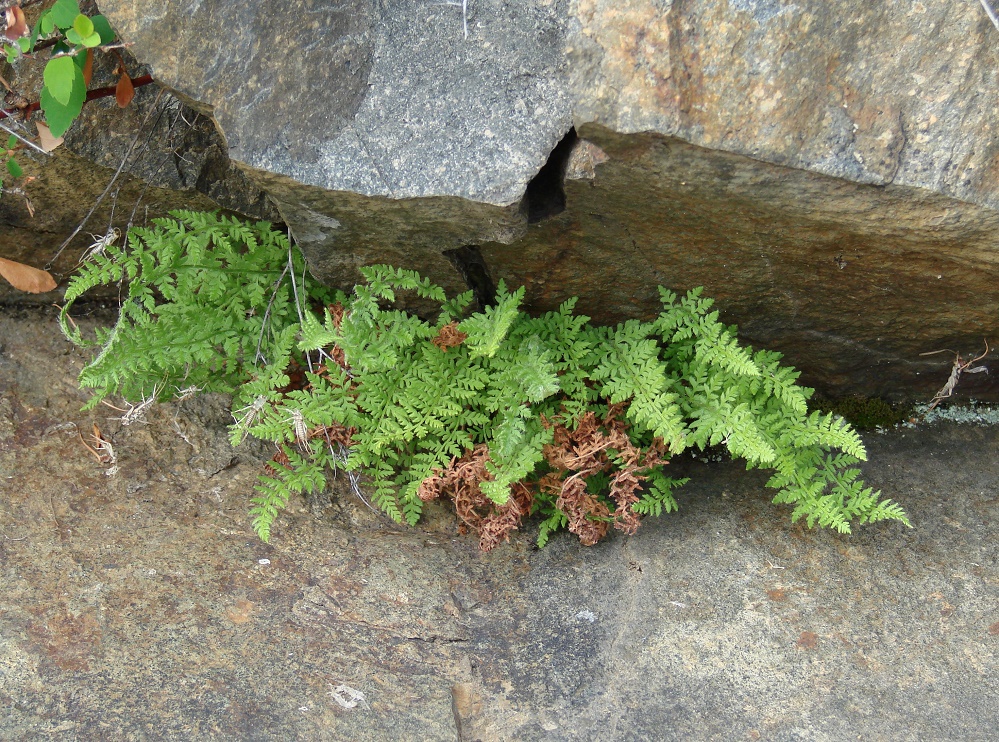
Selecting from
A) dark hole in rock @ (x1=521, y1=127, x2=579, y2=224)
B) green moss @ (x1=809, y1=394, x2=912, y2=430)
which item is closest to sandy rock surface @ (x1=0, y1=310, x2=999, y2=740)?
green moss @ (x1=809, y1=394, x2=912, y2=430)

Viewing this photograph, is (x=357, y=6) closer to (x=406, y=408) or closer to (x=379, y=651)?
(x=406, y=408)

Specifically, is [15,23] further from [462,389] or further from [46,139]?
[462,389]

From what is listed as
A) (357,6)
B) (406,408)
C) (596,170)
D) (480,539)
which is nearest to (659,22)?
(596,170)

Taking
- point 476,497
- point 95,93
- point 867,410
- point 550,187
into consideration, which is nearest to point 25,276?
point 95,93

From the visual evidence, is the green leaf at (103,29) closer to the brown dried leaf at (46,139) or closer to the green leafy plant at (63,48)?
the green leafy plant at (63,48)

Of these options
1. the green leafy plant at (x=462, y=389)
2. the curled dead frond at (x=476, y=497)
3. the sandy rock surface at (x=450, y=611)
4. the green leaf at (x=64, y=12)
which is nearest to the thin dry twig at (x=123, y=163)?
the green leafy plant at (x=462, y=389)

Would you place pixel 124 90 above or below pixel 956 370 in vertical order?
above
